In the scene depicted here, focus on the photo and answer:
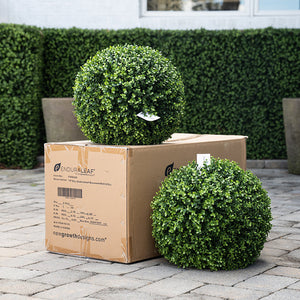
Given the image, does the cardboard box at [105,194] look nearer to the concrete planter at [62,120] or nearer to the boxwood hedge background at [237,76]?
the concrete planter at [62,120]

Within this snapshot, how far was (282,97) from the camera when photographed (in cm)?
853

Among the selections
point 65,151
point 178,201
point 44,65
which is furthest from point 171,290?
→ point 44,65

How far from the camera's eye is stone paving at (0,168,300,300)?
3.14 meters

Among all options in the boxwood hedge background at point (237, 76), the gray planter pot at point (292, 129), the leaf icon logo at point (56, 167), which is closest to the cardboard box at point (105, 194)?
the leaf icon logo at point (56, 167)

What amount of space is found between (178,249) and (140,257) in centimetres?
35

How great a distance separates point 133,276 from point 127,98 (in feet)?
3.74

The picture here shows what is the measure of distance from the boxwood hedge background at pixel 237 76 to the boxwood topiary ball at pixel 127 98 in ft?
15.5

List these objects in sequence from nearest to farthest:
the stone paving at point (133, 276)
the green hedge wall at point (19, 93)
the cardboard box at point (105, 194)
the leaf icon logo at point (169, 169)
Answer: the stone paving at point (133, 276) → the cardboard box at point (105, 194) → the leaf icon logo at point (169, 169) → the green hedge wall at point (19, 93)

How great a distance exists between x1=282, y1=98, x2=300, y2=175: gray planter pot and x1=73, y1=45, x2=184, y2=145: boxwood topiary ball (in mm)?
4105

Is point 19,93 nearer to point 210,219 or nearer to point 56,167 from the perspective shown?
point 56,167

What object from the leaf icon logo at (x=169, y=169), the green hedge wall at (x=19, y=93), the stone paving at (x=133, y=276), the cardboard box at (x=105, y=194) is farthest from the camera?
the green hedge wall at (x=19, y=93)

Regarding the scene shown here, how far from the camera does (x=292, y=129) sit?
7820 mm

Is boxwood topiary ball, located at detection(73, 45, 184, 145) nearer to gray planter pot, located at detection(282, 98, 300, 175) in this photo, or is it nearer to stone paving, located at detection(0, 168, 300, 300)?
stone paving, located at detection(0, 168, 300, 300)

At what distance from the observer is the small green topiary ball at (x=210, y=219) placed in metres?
3.49
